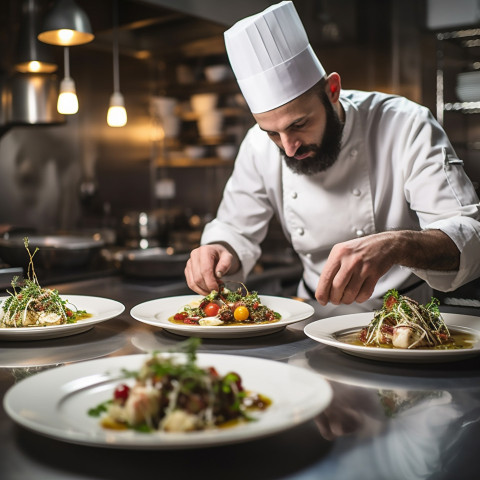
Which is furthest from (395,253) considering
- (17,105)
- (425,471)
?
(17,105)

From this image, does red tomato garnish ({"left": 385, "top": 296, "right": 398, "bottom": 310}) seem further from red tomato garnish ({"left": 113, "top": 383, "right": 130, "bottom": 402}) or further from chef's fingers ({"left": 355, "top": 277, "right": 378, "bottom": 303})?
red tomato garnish ({"left": 113, "top": 383, "right": 130, "bottom": 402})

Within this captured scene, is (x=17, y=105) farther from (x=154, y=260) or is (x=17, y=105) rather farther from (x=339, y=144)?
(x=339, y=144)

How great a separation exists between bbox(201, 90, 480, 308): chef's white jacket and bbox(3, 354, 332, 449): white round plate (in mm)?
1052

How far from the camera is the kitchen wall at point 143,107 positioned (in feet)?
12.4

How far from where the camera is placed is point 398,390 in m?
1.14

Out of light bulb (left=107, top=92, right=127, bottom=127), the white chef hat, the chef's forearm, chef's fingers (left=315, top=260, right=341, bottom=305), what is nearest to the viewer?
chef's fingers (left=315, top=260, right=341, bottom=305)

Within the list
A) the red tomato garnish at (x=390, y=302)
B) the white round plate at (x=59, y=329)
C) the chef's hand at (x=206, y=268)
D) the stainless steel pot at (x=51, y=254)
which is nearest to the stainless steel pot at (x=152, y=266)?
the stainless steel pot at (x=51, y=254)

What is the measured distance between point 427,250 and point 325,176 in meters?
0.72

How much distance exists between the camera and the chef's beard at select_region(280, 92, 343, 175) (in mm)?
2068

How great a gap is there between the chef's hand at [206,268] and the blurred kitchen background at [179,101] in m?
1.75

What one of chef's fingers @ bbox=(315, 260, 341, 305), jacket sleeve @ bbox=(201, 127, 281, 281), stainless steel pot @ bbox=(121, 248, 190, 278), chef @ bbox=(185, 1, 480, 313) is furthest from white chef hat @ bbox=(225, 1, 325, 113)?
stainless steel pot @ bbox=(121, 248, 190, 278)

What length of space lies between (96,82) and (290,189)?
89.6 inches

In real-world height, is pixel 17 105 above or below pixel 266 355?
above

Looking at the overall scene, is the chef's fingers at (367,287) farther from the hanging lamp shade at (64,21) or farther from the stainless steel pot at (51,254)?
the hanging lamp shade at (64,21)
